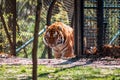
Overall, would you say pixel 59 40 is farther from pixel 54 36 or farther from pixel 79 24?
pixel 79 24

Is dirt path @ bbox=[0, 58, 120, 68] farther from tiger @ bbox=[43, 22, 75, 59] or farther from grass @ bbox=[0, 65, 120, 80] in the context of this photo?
tiger @ bbox=[43, 22, 75, 59]

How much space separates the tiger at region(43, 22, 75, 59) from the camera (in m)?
12.8

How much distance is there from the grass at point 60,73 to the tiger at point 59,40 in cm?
390

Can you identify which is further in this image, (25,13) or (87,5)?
(25,13)

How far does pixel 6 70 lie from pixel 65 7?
29.5 ft

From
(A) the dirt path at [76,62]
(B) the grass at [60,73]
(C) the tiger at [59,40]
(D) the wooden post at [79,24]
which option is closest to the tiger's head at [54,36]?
(C) the tiger at [59,40]

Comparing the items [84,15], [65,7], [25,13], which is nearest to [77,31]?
[84,15]

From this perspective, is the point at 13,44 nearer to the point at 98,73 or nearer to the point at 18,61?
the point at 18,61

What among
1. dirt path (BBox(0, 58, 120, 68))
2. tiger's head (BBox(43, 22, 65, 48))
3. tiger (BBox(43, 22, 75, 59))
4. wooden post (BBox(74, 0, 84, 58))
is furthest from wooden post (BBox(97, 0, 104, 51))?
tiger's head (BBox(43, 22, 65, 48))

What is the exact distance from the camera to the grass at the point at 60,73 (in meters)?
7.64

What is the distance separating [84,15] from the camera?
438 inches

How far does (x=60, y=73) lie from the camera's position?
26.3ft

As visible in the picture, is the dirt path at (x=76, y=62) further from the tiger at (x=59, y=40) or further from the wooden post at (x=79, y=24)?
the tiger at (x=59, y=40)

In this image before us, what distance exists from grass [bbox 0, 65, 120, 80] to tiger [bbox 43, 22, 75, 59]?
390 cm
